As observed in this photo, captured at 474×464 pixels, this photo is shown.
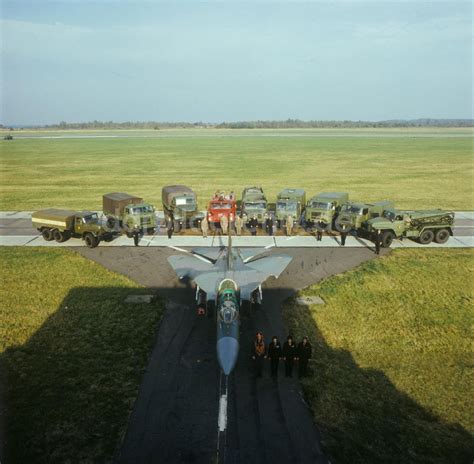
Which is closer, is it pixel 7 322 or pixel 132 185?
pixel 7 322

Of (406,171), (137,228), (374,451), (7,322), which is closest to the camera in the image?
(374,451)

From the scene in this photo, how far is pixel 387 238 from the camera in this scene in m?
24.3

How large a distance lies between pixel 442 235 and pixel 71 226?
76.2 feet

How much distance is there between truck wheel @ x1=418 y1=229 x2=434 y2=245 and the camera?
25203mm

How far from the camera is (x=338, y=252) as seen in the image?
2417 centimetres

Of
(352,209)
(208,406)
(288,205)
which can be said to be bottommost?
(208,406)

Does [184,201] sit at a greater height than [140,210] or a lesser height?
lesser

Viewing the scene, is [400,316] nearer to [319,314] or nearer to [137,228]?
[319,314]

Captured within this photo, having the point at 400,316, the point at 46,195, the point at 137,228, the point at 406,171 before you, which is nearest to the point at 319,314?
the point at 400,316

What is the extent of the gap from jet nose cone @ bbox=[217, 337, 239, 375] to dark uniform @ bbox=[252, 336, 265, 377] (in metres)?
0.75

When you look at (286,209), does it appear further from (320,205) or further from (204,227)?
(204,227)

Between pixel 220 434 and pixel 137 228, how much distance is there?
18.0m

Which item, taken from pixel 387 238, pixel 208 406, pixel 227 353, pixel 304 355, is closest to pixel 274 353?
pixel 304 355

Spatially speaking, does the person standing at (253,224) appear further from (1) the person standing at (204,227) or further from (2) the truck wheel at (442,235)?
(2) the truck wheel at (442,235)
